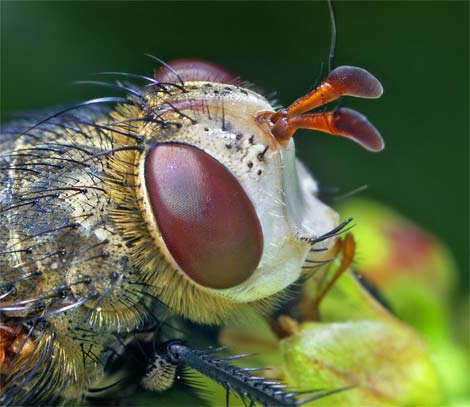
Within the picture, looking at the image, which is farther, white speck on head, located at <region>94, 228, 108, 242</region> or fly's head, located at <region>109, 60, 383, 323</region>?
white speck on head, located at <region>94, 228, 108, 242</region>

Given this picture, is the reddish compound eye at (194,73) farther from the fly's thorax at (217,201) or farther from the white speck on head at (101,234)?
the white speck on head at (101,234)

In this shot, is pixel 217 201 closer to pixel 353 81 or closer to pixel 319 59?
pixel 353 81

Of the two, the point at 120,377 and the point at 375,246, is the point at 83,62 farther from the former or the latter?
the point at 120,377

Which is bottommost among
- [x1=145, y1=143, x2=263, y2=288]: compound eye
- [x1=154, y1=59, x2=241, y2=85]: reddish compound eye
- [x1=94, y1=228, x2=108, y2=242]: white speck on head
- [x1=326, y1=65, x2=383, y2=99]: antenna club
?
[x1=94, y1=228, x2=108, y2=242]: white speck on head

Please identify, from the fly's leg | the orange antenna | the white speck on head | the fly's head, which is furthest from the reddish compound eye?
the fly's leg

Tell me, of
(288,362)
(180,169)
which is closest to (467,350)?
(288,362)

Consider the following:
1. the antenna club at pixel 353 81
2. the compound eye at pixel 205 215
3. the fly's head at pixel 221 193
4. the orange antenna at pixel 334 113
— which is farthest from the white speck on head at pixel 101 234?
the antenna club at pixel 353 81

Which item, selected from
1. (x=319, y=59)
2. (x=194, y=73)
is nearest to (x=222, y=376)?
(x=194, y=73)

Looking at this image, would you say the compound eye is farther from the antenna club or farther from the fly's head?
the antenna club

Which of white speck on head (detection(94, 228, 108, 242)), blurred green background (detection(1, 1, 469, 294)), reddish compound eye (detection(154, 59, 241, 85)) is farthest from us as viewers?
blurred green background (detection(1, 1, 469, 294))
